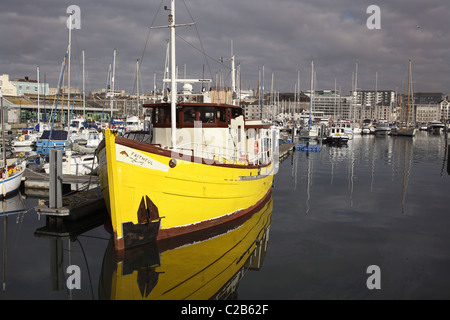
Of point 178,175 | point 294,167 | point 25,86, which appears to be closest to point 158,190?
point 178,175

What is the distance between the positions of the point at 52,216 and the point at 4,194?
20.7ft

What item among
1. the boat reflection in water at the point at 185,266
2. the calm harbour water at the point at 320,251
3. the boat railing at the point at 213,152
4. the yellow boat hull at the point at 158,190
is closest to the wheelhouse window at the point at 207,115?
the boat railing at the point at 213,152

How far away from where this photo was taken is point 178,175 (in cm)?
1181

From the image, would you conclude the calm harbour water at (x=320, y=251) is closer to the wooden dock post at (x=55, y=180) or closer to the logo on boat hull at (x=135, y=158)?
the wooden dock post at (x=55, y=180)

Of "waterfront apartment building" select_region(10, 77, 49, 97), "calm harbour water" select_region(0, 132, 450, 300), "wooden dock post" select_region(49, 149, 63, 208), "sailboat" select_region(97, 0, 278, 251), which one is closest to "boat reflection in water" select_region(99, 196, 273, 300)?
"calm harbour water" select_region(0, 132, 450, 300)

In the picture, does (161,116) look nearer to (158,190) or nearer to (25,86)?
(158,190)

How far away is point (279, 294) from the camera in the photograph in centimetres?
952

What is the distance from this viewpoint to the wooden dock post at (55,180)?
571 inches

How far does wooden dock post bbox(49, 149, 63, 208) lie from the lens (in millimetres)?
14516

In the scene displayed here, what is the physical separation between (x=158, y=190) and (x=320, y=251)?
6.14m

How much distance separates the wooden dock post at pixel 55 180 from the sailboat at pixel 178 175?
7.17 feet

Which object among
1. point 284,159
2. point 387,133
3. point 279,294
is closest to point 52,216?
point 279,294

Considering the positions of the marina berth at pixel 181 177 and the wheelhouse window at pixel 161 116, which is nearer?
the marina berth at pixel 181 177
